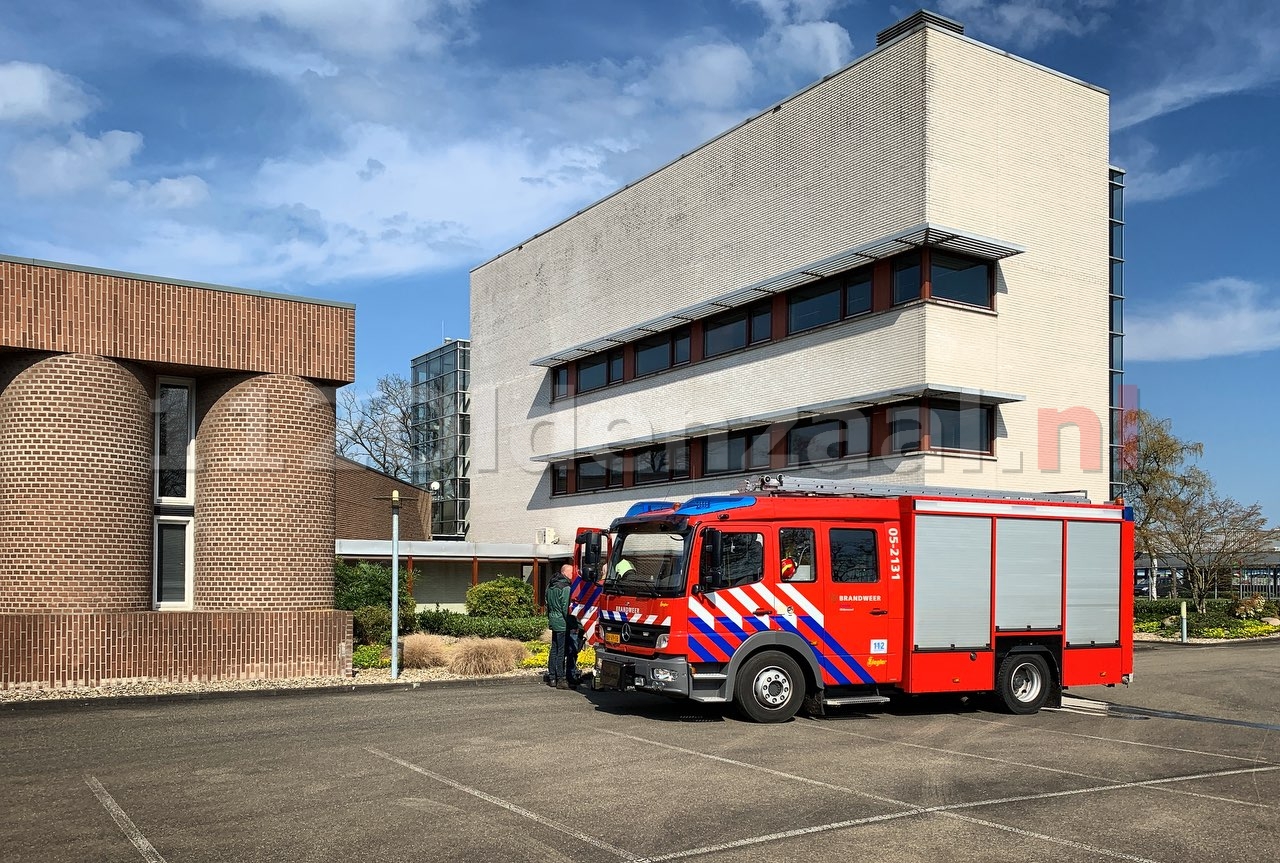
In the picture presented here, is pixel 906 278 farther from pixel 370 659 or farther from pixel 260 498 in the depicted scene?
pixel 260 498

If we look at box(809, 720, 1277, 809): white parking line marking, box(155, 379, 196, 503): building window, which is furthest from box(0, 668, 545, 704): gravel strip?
box(809, 720, 1277, 809): white parking line marking

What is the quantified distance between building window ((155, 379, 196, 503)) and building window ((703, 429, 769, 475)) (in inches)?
607

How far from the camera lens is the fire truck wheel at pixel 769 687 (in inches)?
569

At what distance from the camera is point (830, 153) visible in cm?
2917

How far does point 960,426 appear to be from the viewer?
26312 millimetres

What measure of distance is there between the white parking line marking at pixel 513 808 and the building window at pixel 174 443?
9.12 metres

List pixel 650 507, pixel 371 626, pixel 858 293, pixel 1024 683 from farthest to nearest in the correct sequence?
pixel 858 293
pixel 371 626
pixel 1024 683
pixel 650 507

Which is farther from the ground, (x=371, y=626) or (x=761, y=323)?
(x=761, y=323)

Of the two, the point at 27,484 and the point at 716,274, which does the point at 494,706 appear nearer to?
the point at 27,484

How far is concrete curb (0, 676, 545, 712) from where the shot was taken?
15750mm

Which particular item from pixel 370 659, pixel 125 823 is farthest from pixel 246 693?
pixel 125 823

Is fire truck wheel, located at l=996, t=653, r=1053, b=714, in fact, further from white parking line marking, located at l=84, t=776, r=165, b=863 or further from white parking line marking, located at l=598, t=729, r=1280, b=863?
white parking line marking, located at l=84, t=776, r=165, b=863

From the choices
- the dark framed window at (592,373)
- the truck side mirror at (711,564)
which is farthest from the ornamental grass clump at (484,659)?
the dark framed window at (592,373)

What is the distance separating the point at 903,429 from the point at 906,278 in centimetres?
343
